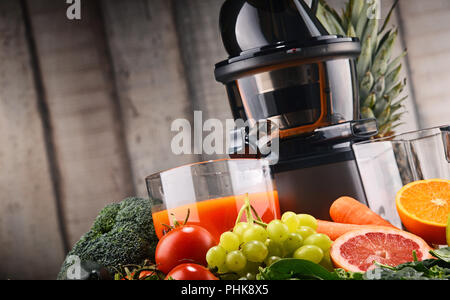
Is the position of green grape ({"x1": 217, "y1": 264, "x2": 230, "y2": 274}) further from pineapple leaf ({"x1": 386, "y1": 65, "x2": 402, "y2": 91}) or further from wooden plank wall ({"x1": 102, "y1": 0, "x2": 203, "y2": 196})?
wooden plank wall ({"x1": 102, "y1": 0, "x2": 203, "y2": 196})

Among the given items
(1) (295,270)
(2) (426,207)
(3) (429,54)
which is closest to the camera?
(1) (295,270)

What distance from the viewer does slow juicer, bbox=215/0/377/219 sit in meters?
0.92

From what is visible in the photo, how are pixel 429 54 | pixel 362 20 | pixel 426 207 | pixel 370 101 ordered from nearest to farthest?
pixel 426 207 < pixel 370 101 < pixel 362 20 < pixel 429 54

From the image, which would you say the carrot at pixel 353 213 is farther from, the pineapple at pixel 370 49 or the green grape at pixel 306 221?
the pineapple at pixel 370 49

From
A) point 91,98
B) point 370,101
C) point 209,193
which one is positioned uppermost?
point 91,98

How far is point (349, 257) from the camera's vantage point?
0.63 metres

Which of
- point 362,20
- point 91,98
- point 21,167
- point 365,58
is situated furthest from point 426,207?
point 21,167

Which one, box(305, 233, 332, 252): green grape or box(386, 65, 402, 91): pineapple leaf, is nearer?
box(305, 233, 332, 252): green grape

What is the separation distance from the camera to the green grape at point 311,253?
604 millimetres

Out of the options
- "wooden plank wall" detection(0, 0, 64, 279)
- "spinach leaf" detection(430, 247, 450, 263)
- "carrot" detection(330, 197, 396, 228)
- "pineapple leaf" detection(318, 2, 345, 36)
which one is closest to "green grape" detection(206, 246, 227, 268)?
"spinach leaf" detection(430, 247, 450, 263)

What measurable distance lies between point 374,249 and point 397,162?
9.5 inches

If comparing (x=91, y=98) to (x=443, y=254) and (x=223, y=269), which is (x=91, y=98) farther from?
(x=443, y=254)

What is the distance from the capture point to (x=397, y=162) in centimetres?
84
